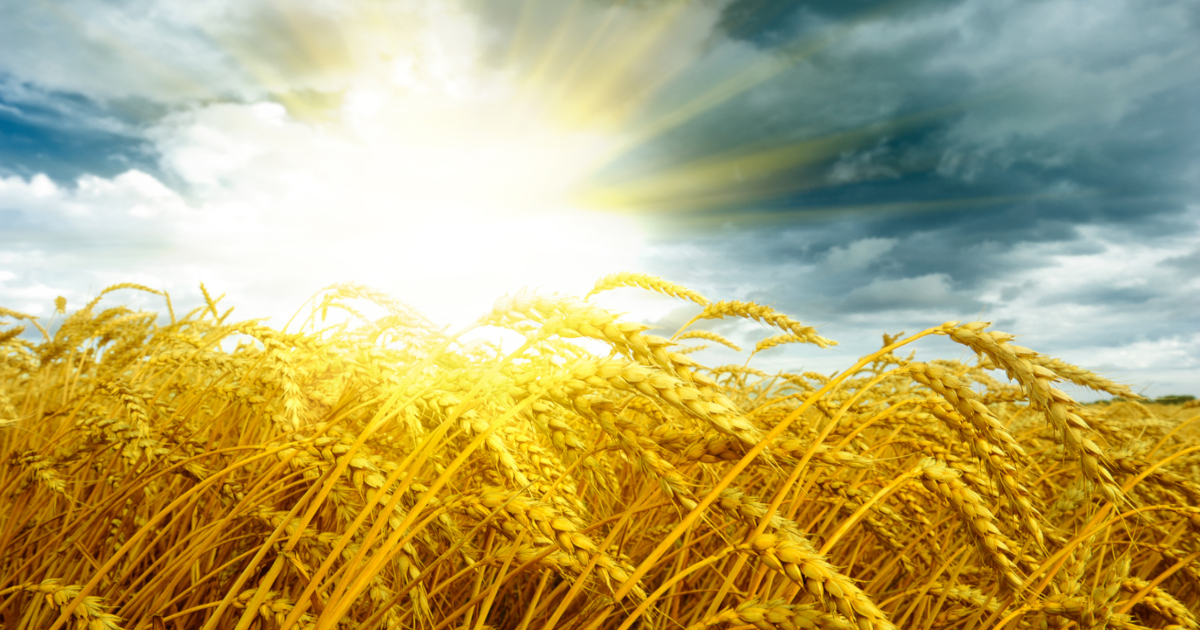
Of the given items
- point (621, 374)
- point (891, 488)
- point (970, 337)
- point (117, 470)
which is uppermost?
point (970, 337)

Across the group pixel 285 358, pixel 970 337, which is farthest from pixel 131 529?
pixel 970 337

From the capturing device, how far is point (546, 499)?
1330 millimetres

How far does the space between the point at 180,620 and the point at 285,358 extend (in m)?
0.89

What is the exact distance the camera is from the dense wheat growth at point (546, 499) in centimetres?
112

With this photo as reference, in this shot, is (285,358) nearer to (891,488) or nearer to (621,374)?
(621,374)

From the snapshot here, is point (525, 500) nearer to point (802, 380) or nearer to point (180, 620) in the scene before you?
point (180, 620)

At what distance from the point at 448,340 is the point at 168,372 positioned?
3.82 m

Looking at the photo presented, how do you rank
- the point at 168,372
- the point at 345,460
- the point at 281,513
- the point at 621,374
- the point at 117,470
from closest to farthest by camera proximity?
the point at 621,374 → the point at 345,460 → the point at 281,513 → the point at 117,470 → the point at 168,372

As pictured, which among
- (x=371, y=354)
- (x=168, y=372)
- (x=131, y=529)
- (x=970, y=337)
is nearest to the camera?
(x=970, y=337)

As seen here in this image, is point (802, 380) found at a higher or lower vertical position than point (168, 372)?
higher

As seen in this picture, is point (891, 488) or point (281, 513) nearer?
point (891, 488)

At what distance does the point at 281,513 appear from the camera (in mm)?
1599

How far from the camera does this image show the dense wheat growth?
3.67 feet

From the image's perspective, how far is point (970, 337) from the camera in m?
1.25
